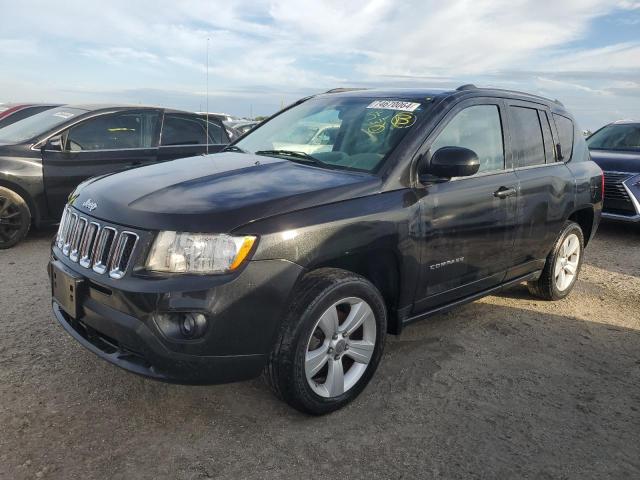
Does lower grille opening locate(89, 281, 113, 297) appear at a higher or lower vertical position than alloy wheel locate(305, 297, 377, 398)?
higher

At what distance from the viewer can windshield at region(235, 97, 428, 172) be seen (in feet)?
11.0

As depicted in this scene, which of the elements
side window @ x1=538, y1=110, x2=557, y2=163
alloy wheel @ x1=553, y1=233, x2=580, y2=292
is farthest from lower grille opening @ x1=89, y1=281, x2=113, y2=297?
alloy wheel @ x1=553, y1=233, x2=580, y2=292

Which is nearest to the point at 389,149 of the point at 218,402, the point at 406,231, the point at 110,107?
the point at 406,231

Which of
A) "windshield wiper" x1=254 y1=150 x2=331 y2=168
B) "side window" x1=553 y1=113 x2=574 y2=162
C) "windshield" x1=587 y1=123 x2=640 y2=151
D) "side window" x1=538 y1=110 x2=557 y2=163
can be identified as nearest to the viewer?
"windshield wiper" x1=254 y1=150 x2=331 y2=168

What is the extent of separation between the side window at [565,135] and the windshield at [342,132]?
5.71ft

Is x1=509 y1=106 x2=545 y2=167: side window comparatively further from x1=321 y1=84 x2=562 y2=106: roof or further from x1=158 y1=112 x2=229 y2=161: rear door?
x1=158 y1=112 x2=229 y2=161: rear door

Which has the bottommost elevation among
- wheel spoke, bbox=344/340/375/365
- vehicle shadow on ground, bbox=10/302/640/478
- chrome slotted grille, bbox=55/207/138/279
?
vehicle shadow on ground, bbox=10/302/640/478

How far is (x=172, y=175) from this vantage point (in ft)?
10.2

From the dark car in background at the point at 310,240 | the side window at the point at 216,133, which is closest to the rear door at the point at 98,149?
the side window at the point at 216,133

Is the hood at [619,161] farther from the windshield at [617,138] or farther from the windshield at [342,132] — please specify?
the windshield at [342,132]

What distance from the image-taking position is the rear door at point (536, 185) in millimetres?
4051

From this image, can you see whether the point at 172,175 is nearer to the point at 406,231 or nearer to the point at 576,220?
the point at 406,231

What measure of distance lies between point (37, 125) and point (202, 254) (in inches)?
200

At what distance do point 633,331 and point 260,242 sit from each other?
11.3 ft
